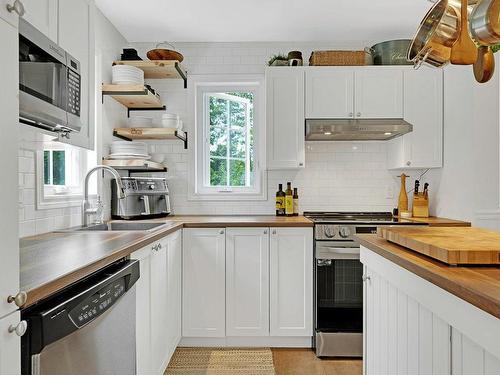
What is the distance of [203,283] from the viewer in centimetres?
303

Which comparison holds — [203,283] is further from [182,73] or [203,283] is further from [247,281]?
[182,73]

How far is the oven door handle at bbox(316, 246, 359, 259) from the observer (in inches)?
115

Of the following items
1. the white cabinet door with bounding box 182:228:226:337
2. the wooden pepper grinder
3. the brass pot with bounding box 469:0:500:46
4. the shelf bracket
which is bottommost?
the white cabinet door with bounding box 182:228:226:337

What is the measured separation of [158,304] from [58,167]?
1.06 metres

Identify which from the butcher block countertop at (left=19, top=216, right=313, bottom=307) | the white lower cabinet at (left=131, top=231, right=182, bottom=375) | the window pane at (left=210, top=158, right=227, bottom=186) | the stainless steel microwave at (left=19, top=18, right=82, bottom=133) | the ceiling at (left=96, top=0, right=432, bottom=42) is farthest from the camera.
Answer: the window pane at (left=210, top=158, right=227, bottom=186)

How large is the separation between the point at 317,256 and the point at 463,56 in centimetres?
180

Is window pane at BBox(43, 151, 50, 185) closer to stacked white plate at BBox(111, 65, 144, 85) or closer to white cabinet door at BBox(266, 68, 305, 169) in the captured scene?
stacked white plate at BBox(111, 65, 144, 85)

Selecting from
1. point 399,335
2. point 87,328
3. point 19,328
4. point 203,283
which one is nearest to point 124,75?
point 203,283

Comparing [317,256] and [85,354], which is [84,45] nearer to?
[85,354]

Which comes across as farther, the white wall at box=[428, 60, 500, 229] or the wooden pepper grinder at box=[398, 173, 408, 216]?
the wooden pepper grinder at box=[398, 173, 408, 216]

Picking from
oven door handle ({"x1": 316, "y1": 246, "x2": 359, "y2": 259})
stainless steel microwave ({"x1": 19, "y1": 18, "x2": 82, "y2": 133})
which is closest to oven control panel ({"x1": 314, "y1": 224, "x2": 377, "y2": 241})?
A: oven door handle ({"x1": 316, "y1": 246, "x2": 359, "y2": 259})

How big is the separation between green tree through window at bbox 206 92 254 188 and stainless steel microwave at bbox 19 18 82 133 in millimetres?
1973

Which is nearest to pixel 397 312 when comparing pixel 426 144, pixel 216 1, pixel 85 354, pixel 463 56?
pixel 463 56

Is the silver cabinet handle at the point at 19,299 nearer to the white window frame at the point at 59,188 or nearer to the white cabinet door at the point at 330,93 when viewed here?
the white window frame at the point at 59,188
